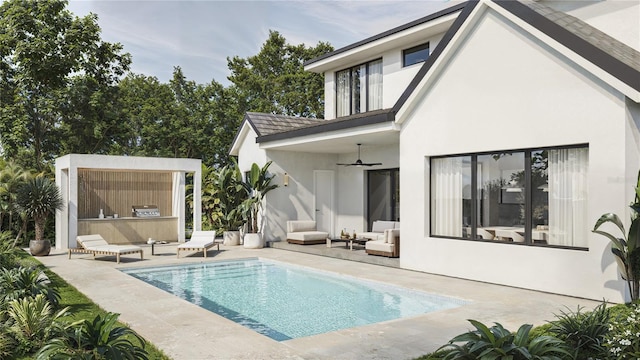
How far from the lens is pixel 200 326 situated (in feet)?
24.1

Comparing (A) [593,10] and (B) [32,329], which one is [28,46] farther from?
(A) [593,10]

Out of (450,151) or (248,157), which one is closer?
(450,151)

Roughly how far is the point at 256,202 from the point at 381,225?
5.00 metres

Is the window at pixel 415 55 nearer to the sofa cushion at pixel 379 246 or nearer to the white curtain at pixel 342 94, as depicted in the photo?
the white curtain at pixel 342 94

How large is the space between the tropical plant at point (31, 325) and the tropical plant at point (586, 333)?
19.8 feet

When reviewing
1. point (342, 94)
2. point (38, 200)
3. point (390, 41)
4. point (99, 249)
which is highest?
point (390, 41)

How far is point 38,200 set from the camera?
52.5 ft

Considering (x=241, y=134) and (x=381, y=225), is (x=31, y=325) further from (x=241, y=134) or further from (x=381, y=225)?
(x=241, y=134)

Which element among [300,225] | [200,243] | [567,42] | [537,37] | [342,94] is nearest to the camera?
[567,42]

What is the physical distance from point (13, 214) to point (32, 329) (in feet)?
52.3

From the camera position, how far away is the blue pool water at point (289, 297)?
28.2 feet

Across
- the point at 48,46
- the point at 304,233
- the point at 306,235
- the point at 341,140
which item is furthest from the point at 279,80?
the point at 48,46

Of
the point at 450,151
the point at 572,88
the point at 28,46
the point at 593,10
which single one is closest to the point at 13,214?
the point at 28,46

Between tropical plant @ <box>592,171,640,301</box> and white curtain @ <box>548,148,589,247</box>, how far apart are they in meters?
0.96
